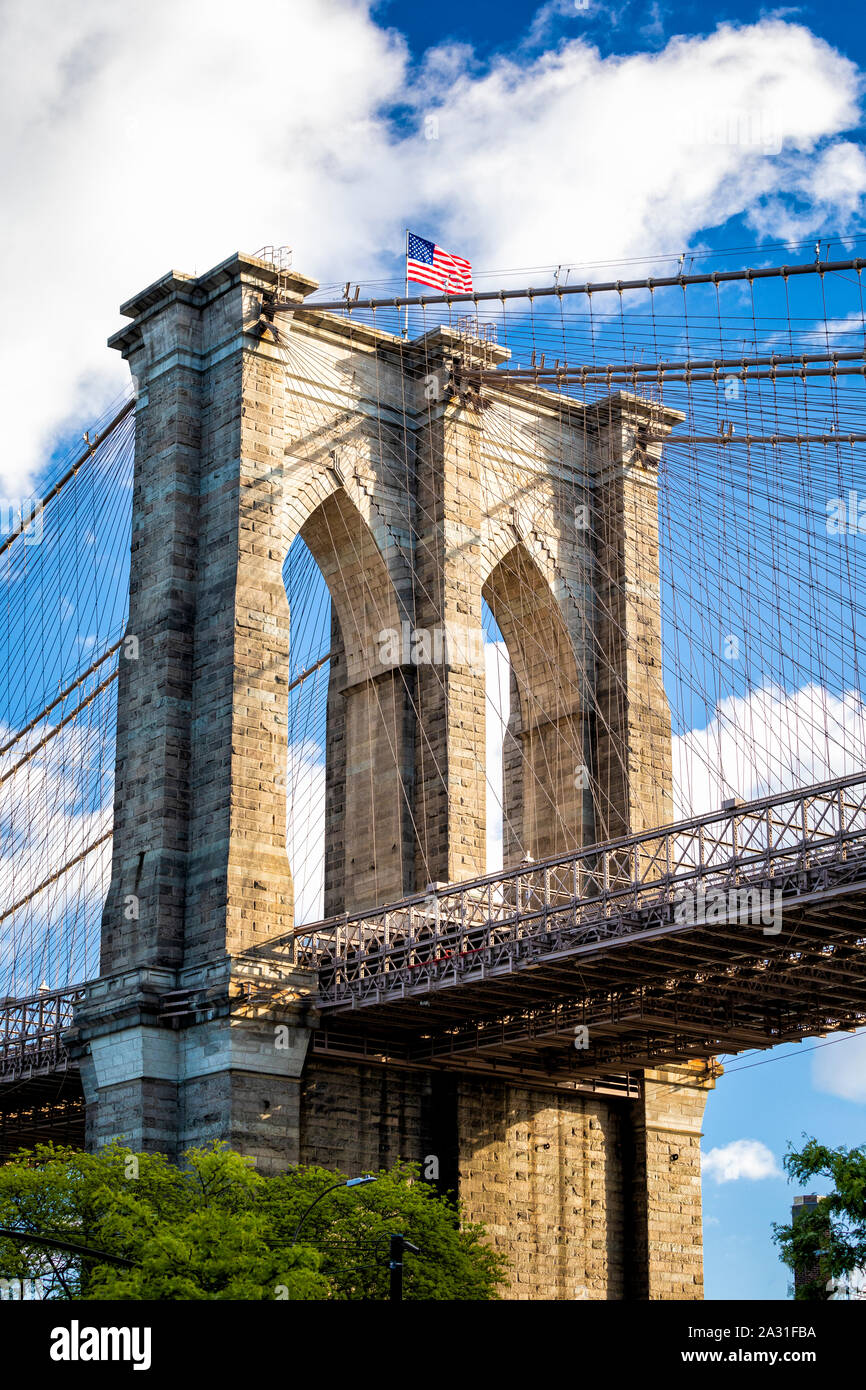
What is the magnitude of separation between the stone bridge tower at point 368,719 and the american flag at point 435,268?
2145 mm

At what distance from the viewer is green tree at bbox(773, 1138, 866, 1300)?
51.0 m

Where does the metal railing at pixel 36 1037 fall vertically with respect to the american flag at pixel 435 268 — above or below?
below

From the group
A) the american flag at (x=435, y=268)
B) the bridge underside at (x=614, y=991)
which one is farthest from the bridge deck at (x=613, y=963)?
the american flag at (x=435, y=268)

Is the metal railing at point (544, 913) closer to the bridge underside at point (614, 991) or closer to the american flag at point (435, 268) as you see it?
the bridge underside at point (614, 991)

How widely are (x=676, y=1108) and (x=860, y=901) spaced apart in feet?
69.7

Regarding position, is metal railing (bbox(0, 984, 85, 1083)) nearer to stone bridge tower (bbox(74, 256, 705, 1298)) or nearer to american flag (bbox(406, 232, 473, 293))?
stone bridge tower (bbox(74, 256, 705, 1298))

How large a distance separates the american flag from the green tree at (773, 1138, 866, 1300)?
27.7 metres

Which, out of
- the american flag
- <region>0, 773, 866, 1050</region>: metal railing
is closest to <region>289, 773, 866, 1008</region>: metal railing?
<region>0, 773, 866, 1050</region>: metal railing

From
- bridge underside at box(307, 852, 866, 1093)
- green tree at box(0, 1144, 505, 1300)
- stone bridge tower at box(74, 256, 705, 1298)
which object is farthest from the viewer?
stone bridge tower at box(74, 256, 705, 1298)

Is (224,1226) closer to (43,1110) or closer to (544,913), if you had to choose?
(544,913)

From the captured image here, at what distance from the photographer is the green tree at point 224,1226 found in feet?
125

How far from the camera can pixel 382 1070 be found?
54156 mm
